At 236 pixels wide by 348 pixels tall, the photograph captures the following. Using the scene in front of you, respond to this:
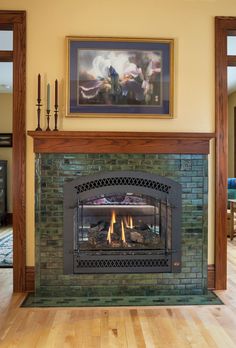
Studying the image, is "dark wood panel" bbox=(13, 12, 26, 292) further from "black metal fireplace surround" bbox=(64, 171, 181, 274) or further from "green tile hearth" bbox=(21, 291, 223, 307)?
"black metal fireplace surround" bbox=(64, 171, 181, 274)

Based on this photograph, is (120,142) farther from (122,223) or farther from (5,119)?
(5,119)

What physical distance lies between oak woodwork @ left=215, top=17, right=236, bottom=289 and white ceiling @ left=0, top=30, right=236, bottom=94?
42 centimetres

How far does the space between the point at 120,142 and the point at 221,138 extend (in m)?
0.88

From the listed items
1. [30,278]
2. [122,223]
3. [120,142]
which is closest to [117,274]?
[122,223]

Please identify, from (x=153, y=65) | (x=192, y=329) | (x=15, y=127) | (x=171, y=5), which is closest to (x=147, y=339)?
(x=192, y=329)

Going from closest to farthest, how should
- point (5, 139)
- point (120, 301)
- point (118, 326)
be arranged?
point (118, 326), point (120, 301), point (5, 139)

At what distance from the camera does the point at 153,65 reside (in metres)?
2.84

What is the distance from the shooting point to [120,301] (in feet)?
8.69

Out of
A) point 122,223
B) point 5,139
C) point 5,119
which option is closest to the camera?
point 122,223

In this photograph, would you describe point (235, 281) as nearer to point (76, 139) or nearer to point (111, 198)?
point (111, 198)

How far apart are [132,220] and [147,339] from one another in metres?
1.02

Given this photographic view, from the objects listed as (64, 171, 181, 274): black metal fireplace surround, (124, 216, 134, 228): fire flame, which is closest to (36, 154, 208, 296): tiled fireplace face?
(64, 171, 181, 274): black metal fireplace surround

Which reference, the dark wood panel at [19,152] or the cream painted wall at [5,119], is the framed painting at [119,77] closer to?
the dark wood panel at [19,152]

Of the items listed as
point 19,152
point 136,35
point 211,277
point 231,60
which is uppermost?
point 136,35
